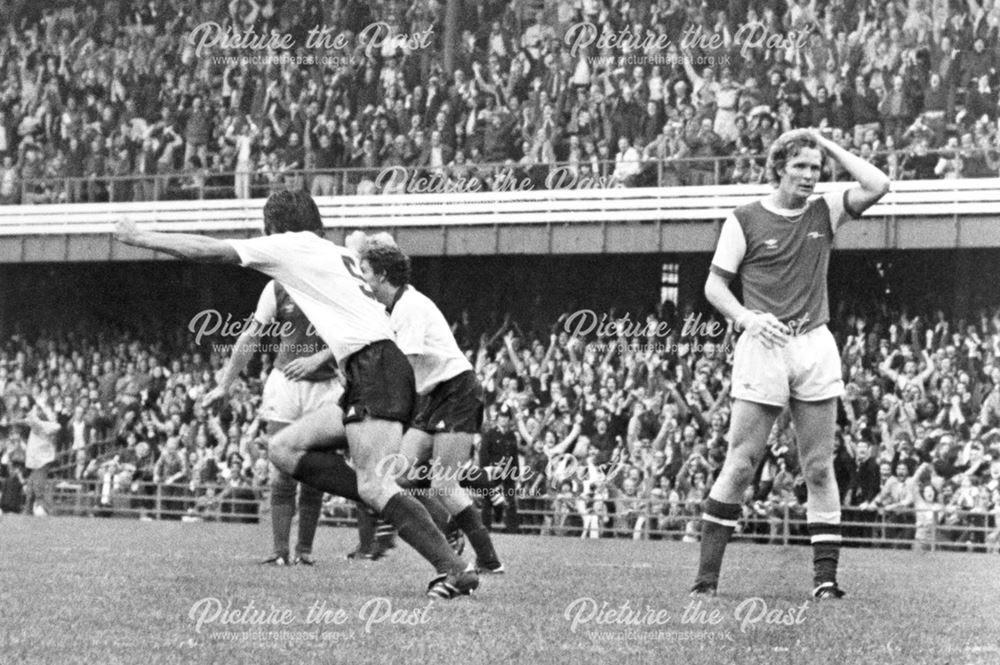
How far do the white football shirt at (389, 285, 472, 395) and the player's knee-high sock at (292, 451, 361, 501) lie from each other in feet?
2.82

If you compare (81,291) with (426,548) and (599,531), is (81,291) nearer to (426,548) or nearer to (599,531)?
(599,531)

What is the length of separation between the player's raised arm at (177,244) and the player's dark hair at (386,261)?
1251 mm

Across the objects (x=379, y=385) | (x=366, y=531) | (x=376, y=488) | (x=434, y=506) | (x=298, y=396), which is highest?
(x=379, y=385)

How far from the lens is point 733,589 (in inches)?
358

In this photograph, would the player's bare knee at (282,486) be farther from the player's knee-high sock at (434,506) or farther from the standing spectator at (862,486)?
the standing spectator at (862,486)

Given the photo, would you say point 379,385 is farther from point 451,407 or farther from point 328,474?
point 451,407

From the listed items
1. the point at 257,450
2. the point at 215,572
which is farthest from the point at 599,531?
the point at 215,572

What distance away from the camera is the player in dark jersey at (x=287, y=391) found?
11026 millimetres

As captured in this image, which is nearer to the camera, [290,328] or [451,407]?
[451,407]

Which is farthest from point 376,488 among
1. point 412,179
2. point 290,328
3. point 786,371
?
point 412,179

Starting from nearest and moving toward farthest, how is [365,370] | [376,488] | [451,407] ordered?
[376,488]
[365,370]
[451,407]

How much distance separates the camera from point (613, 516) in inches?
811

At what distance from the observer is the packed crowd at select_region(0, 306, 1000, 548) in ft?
62.9

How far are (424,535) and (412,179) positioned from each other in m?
19.3
